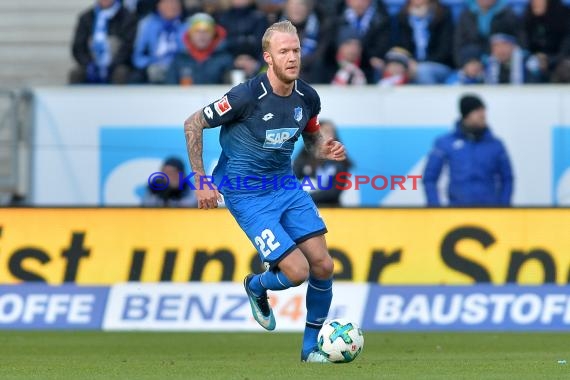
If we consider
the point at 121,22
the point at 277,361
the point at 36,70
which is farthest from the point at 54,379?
the point at 36,70

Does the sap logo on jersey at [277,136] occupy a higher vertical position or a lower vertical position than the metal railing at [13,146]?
higher

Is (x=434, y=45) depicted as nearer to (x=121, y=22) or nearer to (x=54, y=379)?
(x=121, y=22)

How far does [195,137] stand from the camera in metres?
9.79

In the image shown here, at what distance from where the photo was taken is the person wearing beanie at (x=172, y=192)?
15695 mm

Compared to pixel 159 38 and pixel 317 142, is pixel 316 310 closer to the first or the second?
Answer: pixel 317 142

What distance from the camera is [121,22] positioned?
705 inches

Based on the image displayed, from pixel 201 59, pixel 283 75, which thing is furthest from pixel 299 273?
pixel 201 59

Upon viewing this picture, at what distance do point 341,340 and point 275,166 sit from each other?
1.39m

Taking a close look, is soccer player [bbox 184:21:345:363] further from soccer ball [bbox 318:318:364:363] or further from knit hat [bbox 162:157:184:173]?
knit hat [bbox 162:157:184:173]

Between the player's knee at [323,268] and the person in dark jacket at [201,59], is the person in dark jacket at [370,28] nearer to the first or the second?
the person in dark jacket at [201,59]

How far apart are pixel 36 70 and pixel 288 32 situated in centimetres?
1052

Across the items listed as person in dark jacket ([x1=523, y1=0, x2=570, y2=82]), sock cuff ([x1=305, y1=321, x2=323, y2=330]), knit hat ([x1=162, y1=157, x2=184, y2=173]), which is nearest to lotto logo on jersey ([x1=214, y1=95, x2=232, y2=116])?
sock cuff ([x1=305, y1=321, x2=323, y2=330])

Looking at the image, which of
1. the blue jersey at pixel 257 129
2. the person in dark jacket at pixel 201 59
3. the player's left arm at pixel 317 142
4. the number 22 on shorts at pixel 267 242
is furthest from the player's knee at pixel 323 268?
the person in dark jacket at pixel 201 59

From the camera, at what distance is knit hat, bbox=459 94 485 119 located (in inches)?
621
